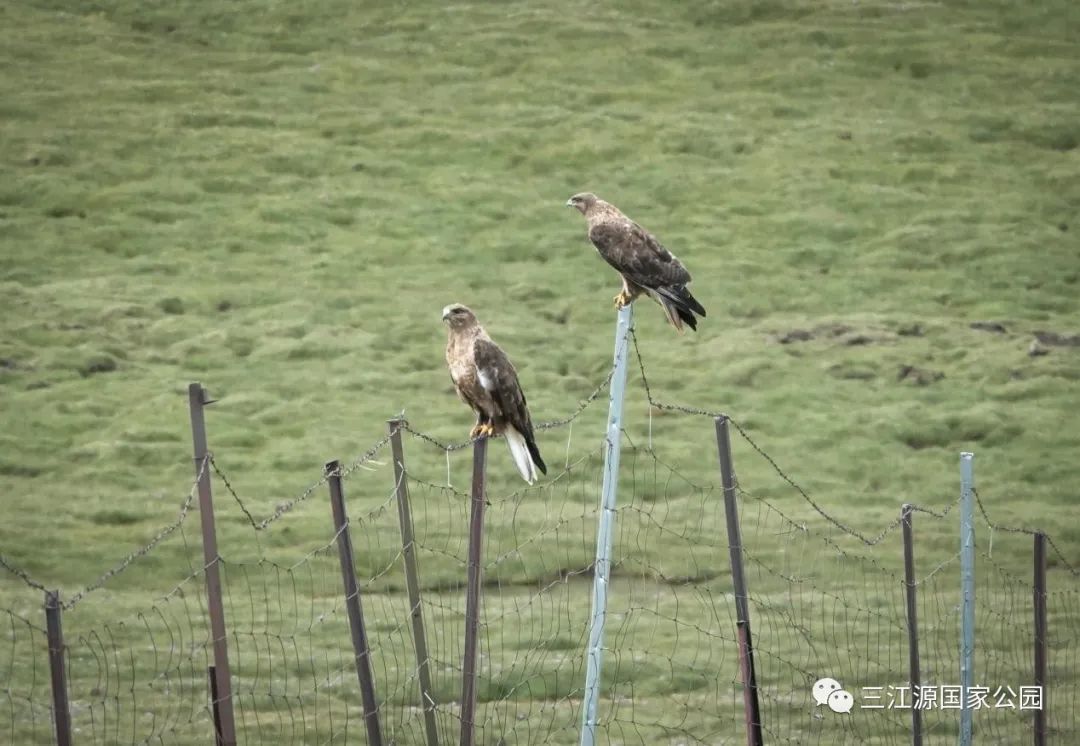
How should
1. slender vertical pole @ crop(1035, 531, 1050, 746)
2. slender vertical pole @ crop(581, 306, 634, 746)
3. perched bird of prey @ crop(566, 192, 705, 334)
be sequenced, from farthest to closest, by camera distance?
perched bird of prey @ crop(566, 192, 705, 334) → slender vertical pole @ crop(1035, 531, 1050, 746) → slender vertical pole @ crop(581, 306, 634, 746)

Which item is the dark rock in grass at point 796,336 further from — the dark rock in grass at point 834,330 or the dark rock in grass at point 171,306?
the dark rock in grass at point 171,306

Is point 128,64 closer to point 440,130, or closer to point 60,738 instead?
point 440,130

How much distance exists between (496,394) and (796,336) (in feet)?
84.6

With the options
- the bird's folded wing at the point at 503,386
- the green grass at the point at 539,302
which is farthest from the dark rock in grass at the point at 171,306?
the bird's folded wing at the point at 503,386

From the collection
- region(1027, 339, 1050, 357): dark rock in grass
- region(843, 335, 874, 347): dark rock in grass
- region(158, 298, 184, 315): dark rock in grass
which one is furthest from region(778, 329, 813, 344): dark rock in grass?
region(158, 298, 184, 315): dark rock in grass

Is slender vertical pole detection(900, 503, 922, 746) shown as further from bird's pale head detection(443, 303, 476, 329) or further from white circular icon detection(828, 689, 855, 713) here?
bird's pale head detection(443, 303, 476, 329)

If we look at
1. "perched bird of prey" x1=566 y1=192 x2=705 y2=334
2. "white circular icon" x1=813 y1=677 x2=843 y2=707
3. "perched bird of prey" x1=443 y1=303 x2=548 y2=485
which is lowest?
"white circular icon" x1=813 y1=677 x2=843 y2=707

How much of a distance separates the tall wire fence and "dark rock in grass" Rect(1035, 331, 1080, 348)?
791cm

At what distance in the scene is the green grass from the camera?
2322 cm

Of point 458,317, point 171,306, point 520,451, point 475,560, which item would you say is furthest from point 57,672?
point 171,306

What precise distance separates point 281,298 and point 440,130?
10.2m

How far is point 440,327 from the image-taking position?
3750cm

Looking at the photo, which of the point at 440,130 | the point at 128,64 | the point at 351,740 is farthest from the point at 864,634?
the point at 128,64

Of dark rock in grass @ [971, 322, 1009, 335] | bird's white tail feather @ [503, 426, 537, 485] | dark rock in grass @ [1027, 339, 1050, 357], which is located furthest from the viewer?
dark rock in grass @ [971, 322, 1009, 335]
